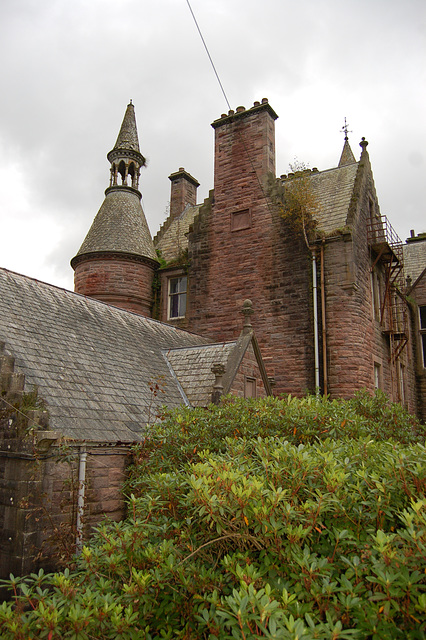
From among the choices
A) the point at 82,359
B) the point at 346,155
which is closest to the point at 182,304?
the point at 82,359

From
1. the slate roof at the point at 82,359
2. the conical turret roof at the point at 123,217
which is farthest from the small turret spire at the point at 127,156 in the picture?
the slate roof at the point at 82,359

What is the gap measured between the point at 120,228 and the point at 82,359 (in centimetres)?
1085

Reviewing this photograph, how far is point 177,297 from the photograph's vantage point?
20625 mm

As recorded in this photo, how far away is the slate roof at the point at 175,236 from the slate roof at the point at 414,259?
1392 centimetres

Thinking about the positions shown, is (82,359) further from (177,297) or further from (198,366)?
(177,297)

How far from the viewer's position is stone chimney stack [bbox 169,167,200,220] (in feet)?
85.8

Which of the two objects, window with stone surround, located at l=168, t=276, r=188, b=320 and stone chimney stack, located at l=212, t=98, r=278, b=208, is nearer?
stone chimney stack, located at l=212, t=98, r=278, b=208

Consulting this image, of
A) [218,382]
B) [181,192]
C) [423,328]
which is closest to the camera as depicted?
[218,382]

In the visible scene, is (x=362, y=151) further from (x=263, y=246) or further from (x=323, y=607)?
(x=323, y=607)

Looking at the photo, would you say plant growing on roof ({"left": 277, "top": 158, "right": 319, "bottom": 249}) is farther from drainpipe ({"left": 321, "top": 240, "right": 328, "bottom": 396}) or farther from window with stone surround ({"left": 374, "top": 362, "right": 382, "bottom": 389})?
window with stone surround ({"left": 374, "top": 362, "right": 382, "bottom": 389})

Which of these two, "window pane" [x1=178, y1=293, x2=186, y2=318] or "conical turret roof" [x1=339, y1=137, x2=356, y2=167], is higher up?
"conical turret roof" [x1=339, y1=137, x2=356, y2=167]

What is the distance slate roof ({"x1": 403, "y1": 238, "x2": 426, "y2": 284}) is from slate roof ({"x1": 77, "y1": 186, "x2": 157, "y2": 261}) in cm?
1669

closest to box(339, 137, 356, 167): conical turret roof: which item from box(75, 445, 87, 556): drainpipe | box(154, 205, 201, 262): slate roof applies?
box(154, 205, 201, 262): slate roof

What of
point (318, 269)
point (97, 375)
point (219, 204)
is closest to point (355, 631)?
point (97, 375)
